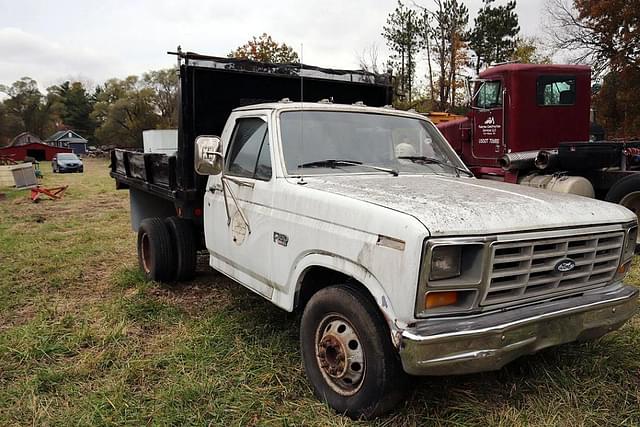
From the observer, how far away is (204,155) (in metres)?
3.98

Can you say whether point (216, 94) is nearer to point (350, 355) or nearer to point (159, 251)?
point (159, 251)

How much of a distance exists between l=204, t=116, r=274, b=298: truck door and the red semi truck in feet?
17.2

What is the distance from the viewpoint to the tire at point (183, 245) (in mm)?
5762

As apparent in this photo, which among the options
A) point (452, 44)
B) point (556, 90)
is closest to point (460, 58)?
point (452, 44)

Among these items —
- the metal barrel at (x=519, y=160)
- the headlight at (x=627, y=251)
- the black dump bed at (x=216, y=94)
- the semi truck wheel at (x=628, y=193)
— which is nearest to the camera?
the headlight at (x=627, y=251)

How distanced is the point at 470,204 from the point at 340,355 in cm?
115

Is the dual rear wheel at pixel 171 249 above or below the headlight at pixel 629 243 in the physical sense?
below

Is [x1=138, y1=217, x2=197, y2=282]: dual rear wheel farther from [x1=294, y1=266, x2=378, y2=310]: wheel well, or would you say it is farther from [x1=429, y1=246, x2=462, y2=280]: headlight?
[x1=429, y1=246, x2=462, y2=280]: headlight

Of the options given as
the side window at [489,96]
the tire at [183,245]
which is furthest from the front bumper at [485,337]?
the side window at [489,96]

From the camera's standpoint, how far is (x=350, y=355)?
9.98 ft

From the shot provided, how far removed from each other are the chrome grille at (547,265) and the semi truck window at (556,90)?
6.20m

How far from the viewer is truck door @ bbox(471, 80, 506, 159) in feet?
28.9

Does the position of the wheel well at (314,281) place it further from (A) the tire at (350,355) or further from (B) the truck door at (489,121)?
(B) the truck door at (489,121)

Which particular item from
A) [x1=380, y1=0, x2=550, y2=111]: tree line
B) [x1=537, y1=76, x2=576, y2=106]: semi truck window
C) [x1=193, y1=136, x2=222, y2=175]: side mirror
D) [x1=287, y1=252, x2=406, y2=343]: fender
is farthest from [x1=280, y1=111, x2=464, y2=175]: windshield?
[x1=380, y1=0, x2=550, y2=111]: tree line
